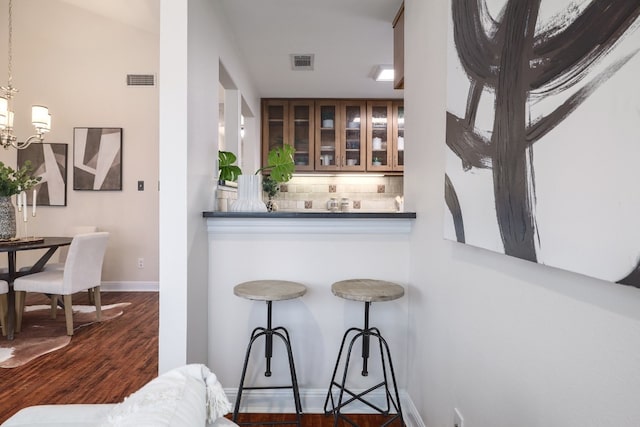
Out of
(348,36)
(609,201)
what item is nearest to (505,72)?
(609,201)

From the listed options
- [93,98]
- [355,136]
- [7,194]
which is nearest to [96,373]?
[7,194]

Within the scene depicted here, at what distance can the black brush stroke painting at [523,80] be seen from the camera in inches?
24.3

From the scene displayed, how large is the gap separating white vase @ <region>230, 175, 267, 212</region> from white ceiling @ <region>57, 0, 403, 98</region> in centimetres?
120

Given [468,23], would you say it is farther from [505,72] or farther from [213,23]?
[213,23]

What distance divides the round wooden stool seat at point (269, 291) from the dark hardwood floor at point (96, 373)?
75 cm

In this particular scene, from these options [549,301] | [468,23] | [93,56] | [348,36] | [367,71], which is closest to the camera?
[549,301]

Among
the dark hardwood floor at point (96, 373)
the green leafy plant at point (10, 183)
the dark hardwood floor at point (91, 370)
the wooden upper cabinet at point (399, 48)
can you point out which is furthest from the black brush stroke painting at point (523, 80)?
the green leafy plant at point (10, 183)

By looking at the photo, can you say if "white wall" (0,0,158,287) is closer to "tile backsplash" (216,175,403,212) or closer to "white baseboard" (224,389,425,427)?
"tile backsplash" (216,175,403,212)

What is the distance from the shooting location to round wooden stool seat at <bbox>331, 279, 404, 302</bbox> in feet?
5.15

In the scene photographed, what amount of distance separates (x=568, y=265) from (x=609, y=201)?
16 cm

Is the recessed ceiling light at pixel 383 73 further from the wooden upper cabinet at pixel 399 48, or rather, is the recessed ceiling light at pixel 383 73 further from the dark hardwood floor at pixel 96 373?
the dark hardwood floor at pixel 96 373

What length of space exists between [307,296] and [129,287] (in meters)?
3.36

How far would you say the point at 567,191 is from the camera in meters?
0.71

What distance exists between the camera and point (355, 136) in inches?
182
